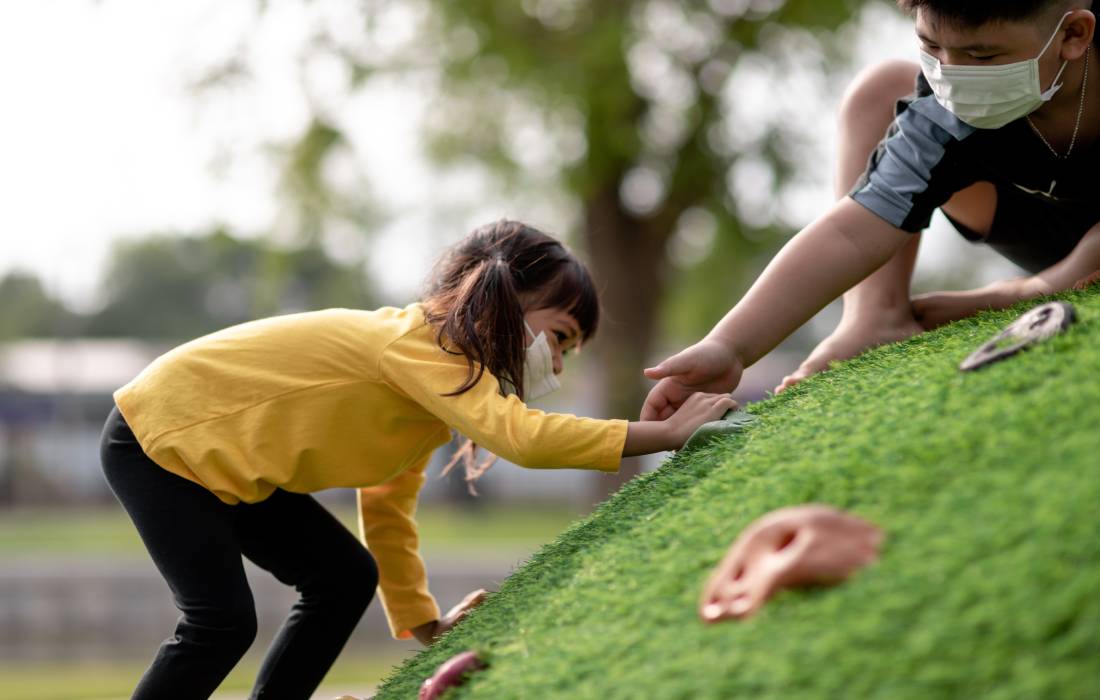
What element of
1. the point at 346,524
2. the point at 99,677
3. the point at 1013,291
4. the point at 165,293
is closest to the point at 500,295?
the point at 1013,291

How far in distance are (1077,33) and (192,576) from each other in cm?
196

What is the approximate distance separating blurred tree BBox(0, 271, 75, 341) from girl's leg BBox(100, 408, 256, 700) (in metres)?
36.8

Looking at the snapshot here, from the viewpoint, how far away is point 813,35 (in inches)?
332

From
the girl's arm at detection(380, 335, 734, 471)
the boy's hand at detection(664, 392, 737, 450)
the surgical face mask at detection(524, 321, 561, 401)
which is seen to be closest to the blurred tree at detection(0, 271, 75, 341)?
the surgical face mask at detection(524, 321, 561, 401)

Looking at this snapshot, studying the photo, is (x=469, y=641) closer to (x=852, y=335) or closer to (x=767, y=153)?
(x=852, y=335)

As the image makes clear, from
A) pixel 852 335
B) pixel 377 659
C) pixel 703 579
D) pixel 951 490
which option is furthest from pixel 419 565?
pixel 377 659

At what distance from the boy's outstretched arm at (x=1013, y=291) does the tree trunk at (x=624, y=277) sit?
229 inches

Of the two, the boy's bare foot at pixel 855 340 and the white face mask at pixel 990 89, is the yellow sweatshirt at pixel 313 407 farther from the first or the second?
the white face mask at pixel 990 89

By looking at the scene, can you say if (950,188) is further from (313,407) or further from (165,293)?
(165,293)

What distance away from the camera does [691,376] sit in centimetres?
242

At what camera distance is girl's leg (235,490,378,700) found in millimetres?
2566

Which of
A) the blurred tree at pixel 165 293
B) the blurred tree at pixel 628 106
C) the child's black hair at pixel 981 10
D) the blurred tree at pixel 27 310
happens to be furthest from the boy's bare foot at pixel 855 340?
the blurred tree at pixel 165 293

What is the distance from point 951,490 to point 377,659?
31.2 feet

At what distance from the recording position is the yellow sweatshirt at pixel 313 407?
89.4 inches
